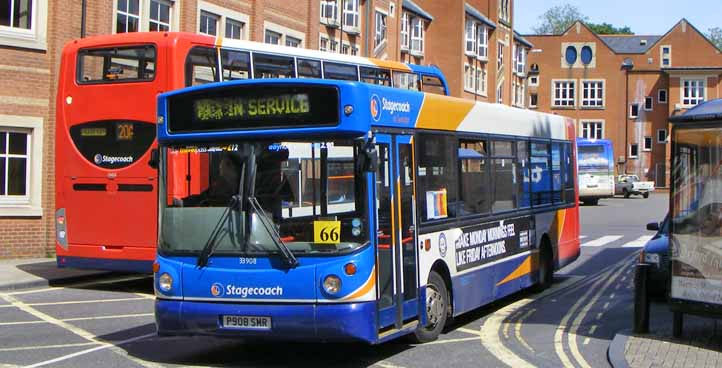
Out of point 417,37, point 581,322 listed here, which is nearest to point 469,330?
point 581,322

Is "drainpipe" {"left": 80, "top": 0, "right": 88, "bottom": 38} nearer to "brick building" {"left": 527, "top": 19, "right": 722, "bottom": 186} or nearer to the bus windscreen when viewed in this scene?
the bus windscreen

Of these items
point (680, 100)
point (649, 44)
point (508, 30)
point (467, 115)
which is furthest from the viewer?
point (649, 44)

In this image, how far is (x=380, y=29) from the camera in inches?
1875

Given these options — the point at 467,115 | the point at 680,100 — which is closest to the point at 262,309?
the point at 467,115

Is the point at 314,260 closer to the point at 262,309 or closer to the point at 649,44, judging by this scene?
the point at 262,309

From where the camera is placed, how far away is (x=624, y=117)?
274 feet

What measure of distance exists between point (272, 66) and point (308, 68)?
0.77 metres

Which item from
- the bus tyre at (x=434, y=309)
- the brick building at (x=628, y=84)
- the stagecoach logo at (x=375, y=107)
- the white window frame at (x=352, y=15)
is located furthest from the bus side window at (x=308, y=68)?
the brick building at (x=628, y=84)

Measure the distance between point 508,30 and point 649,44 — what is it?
22.3 m

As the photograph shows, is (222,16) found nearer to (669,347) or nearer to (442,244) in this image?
(442,244)

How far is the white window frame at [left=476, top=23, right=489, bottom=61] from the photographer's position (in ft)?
218

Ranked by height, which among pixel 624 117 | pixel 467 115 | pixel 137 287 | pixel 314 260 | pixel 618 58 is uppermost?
pixel 618 58

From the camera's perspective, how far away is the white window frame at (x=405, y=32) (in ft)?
181

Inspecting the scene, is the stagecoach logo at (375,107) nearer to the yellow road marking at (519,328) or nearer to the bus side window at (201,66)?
the yellow road marking at (519,328)
